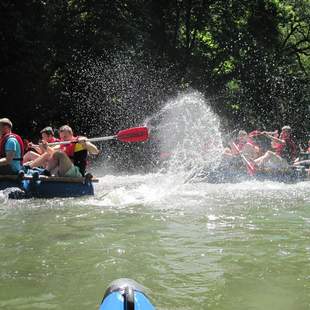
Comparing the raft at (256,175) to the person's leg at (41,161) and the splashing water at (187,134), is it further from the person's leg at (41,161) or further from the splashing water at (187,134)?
the person's leg at (41,161)

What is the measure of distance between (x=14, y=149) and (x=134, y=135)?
2.29 metres

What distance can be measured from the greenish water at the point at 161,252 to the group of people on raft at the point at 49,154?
2.50 ft

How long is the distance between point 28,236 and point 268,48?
17.5 metres

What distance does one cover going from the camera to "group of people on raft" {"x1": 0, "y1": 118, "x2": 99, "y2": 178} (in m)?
8.32

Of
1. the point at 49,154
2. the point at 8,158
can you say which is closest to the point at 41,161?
the point at 49,154

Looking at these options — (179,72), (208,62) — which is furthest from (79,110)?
(208,62)

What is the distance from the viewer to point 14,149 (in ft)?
27.1

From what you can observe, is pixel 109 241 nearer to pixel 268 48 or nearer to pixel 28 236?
pixel 28 236

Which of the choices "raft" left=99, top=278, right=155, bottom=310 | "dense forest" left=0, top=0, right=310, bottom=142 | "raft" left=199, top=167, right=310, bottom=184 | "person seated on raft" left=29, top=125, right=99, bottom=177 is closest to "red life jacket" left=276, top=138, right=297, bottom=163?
"raft" left=199, top=167, right=310, bottom=184

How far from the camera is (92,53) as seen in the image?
57.1ft

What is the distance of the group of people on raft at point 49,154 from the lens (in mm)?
8320

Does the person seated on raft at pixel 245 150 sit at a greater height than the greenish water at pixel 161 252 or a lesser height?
greater

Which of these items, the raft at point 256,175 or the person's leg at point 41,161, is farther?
the raft at point 256,175

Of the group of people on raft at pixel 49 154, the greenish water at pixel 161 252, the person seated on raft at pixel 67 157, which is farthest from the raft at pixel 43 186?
the greenish water at pixel 161 252
